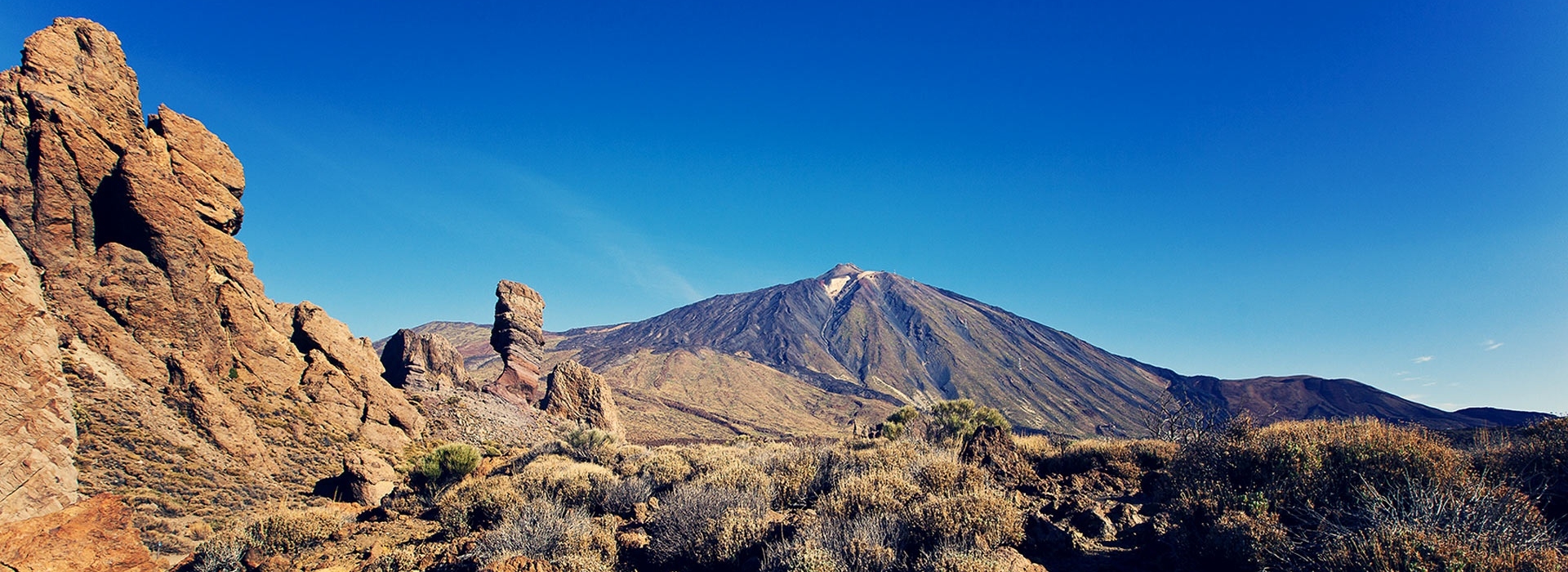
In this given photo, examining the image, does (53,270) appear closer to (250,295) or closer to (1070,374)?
(250,295)

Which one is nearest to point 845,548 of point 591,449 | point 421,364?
point 591,449

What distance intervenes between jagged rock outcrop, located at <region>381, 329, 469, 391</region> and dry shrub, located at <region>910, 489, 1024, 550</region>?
26.3 metres

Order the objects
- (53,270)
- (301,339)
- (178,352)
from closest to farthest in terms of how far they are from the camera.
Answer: (53,270)
(178,352)
(301,339)

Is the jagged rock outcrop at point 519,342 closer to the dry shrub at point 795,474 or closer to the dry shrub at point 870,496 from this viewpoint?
the dry shrub at point 795,474

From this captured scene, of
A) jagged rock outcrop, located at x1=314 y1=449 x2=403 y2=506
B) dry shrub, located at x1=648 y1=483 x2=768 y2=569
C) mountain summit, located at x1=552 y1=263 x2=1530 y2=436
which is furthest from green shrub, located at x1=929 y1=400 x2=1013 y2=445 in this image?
mountain summit, located at x1=552 y1=263 x2=1530 y2=436

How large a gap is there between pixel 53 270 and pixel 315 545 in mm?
12446

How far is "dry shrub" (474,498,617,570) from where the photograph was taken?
6.09m

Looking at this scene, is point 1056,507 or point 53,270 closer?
point 1056,507

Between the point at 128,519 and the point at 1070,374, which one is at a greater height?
the point at 1070,374

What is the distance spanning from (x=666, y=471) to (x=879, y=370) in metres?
124

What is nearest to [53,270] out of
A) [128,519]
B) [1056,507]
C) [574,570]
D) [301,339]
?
[301,339]

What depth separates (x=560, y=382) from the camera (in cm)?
3134

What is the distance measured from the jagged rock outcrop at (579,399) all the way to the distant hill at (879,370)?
22149mm

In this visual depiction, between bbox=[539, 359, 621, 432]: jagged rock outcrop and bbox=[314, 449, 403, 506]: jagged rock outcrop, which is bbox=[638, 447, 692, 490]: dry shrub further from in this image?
bbox=[539, 359, 621, 432]: jagged rock outcrop
